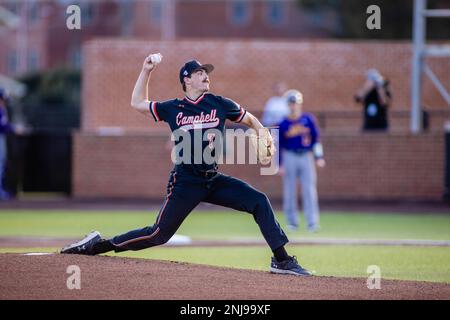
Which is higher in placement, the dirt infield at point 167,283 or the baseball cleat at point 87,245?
the baseball cleat at point 87,245

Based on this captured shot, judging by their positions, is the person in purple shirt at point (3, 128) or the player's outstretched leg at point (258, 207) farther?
the person in purple shirt at point (3, 128)

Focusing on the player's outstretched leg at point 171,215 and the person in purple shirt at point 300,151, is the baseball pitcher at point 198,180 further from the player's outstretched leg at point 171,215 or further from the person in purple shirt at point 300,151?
the person in purple shirt at point 300,151

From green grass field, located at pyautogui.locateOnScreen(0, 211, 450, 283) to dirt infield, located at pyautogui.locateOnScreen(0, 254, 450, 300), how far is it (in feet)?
5.02

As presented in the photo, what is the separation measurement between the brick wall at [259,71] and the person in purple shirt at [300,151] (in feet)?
38.2

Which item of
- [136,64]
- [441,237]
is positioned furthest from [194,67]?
[136,64]

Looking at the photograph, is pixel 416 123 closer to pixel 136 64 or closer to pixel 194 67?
pixel 136 64

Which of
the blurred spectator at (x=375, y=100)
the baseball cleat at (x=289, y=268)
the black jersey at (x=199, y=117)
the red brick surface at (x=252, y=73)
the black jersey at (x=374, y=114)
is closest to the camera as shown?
the black jersey at (x=199, y=117)

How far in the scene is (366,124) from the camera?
23.6m

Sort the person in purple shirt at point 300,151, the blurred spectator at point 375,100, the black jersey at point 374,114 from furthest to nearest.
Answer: the black jersey at point 374,114 < the blurred spectator at point 375,100 < the person in purple shirt at point 300,151

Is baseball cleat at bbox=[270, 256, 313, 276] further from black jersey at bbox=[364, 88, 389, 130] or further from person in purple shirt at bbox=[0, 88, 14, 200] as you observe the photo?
person in purple shirt at bbox=[0, 88, 14, 200]

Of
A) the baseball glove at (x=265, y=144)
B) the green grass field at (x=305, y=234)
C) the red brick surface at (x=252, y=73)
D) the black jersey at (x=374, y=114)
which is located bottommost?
the green grass field at (x=305, y=234)

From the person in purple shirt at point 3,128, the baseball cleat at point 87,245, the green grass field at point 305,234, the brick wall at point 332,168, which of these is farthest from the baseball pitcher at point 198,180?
the person in purple shirt at point 3,128

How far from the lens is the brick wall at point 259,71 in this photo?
28266mm
